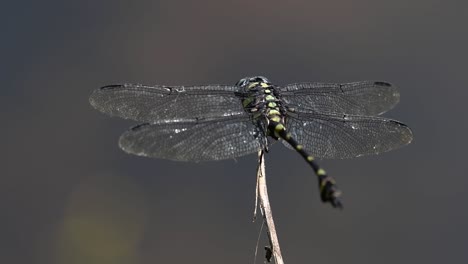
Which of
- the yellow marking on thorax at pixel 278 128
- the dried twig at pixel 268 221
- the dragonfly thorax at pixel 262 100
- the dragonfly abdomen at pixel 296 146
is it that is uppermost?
the dragonfly thorax at pixel 262 100

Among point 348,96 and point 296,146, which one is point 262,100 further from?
point 348,96

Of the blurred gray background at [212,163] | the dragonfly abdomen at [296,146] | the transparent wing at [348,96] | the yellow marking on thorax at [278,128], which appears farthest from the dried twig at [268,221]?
the blurred gray background at [212,163]

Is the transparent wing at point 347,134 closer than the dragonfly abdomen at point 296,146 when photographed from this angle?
No

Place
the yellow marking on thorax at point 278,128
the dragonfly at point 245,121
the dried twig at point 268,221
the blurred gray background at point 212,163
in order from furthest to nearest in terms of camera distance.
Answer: the blurred gray background at point 212,163 → the yellow marking on thorax at point 278,128 → the dragonfly at point 245,121 → the dried twig at point 268,221

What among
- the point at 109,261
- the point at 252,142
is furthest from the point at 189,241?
the point at 252,142

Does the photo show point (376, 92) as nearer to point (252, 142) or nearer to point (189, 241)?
point (252, 142)

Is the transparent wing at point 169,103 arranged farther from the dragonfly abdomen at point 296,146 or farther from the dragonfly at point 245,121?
the dragonfly abdomen at point 296,146

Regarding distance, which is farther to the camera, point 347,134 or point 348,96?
point 348,96

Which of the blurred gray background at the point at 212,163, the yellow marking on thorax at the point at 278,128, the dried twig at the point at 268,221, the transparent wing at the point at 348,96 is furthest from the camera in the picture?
the blurred gray background at the point at 212,163

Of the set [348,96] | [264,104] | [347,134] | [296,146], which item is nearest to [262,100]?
[264,104]
